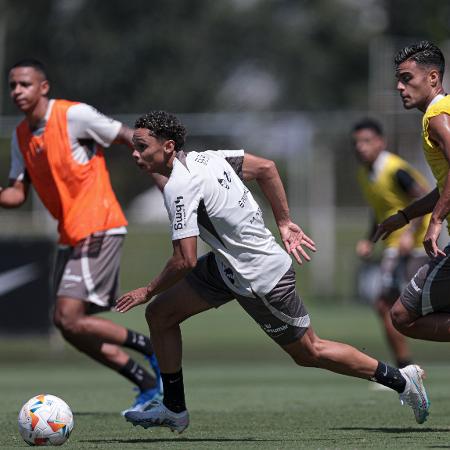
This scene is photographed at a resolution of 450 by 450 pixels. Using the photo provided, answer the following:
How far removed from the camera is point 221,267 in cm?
875

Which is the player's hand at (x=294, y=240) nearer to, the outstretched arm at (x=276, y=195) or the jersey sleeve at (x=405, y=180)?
the outstretched arm at (x=276, y=195)

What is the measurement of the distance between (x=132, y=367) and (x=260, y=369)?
19.9ft

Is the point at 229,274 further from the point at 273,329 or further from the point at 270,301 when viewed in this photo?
the point at 273,329

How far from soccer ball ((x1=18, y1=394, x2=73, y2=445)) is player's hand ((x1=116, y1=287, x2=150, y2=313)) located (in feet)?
2.74

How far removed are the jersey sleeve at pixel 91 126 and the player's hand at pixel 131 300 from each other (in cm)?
280

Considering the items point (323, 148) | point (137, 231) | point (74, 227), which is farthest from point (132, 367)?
point (323, 148)

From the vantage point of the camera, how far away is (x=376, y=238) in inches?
386

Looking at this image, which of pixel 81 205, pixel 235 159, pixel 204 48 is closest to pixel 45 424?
pixel 235 159

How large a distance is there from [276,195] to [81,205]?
2.21 metres

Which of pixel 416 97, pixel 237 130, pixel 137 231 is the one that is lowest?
pixel 137 231

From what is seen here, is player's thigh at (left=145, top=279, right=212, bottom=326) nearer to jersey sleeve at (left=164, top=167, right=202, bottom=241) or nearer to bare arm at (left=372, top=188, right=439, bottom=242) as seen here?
jersey sleeve at (left=164, top=167, right=202, bottom=241)

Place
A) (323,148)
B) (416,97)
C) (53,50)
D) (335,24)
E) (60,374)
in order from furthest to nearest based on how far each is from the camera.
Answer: (335,24) < (53,50) < (323,148) < (60,374) < (416,97)

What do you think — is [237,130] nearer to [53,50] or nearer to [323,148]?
[323,148]

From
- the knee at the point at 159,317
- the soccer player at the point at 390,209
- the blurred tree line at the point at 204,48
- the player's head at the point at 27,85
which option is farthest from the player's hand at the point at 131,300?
the blurred tree line at the point at 204,48
